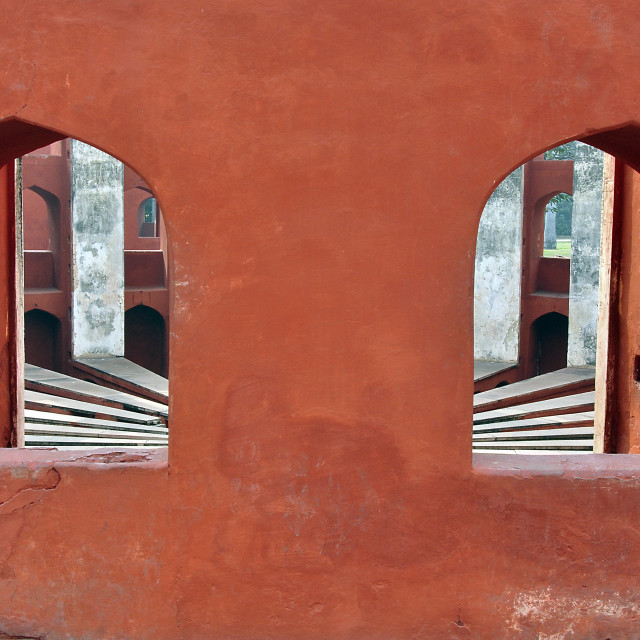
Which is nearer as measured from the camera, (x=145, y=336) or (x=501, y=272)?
(x=501, y=272)

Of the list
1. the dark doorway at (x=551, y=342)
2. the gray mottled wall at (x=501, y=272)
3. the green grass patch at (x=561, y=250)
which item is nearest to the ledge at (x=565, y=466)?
the gray mottled wall at (x=501, y=272)

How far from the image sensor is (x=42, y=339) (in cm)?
1602

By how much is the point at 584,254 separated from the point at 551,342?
2190mm

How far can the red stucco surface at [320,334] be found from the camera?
3.56 m

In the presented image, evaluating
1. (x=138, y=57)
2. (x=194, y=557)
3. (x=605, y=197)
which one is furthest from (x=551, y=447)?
(x=138, y=57)

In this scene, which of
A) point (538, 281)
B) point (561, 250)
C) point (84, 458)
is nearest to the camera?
point (84, 458)

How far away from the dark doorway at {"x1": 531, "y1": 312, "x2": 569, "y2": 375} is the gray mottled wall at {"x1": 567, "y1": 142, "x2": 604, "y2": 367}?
5.07 ft

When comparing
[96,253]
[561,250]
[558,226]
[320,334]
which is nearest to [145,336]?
[96,253]

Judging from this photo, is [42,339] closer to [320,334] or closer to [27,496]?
[27,496]

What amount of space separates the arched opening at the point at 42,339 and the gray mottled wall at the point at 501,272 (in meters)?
7.71

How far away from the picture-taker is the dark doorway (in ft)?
54.5

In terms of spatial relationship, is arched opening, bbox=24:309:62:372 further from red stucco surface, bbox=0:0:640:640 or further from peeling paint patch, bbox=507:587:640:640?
peeling paint patch, bbox=507:587:640:640

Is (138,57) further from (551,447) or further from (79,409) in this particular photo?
(79,409)

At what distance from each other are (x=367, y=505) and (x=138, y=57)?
81.4 inches
